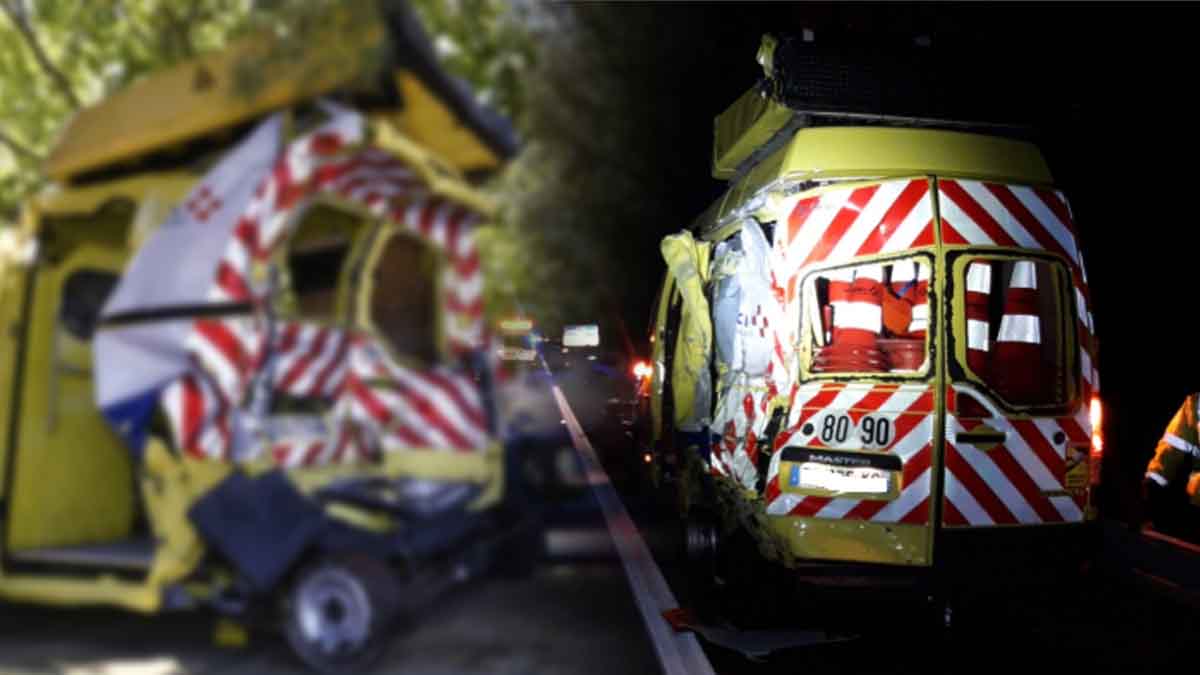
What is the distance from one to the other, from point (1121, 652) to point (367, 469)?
13.2 feet

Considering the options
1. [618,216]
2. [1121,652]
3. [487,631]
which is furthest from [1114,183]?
[487,631]

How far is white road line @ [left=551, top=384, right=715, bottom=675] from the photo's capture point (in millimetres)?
2307

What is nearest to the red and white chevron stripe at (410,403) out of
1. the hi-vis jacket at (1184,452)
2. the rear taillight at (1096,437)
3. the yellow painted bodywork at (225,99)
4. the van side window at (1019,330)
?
the yellow painted bodywork at (225,99)

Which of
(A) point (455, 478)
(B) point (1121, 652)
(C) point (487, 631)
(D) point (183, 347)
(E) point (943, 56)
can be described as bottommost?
(B) point (1121, 652)

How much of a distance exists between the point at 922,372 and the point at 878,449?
35 cm

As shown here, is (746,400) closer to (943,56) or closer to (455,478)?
(943,56)

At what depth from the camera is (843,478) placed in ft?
14.8

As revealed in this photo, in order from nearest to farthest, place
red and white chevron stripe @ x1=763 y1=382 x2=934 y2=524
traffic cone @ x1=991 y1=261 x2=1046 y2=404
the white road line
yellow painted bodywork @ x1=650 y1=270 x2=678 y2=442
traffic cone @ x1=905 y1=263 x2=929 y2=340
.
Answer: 1. the white road line
2. red and white chevron stripe @ x1=763 y1=382 x2=934 y2=524
3. traffic cone @ x1=991 y1=261 x2=1046 y2=404
4. traffic cone @ x1=905 y1=263 x2=929 y2=340
5. yellow painted bodywork @ x1=650 y1=270 x2=678 y2=442

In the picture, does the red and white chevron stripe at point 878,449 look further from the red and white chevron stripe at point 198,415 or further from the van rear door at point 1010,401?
the red and white chevron stripe at point 198,415

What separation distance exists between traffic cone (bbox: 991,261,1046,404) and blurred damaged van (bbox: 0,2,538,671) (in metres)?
3.34

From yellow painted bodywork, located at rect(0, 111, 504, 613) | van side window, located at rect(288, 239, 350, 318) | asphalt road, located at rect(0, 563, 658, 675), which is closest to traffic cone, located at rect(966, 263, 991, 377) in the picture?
asphalt road, located at rect(0, 563, 658, 675)

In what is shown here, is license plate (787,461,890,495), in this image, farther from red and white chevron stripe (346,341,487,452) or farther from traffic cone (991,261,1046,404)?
red and white chevron stripe (346,341,487,452)

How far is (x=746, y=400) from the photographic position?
199 inches

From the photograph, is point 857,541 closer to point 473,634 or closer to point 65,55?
point 473,634
